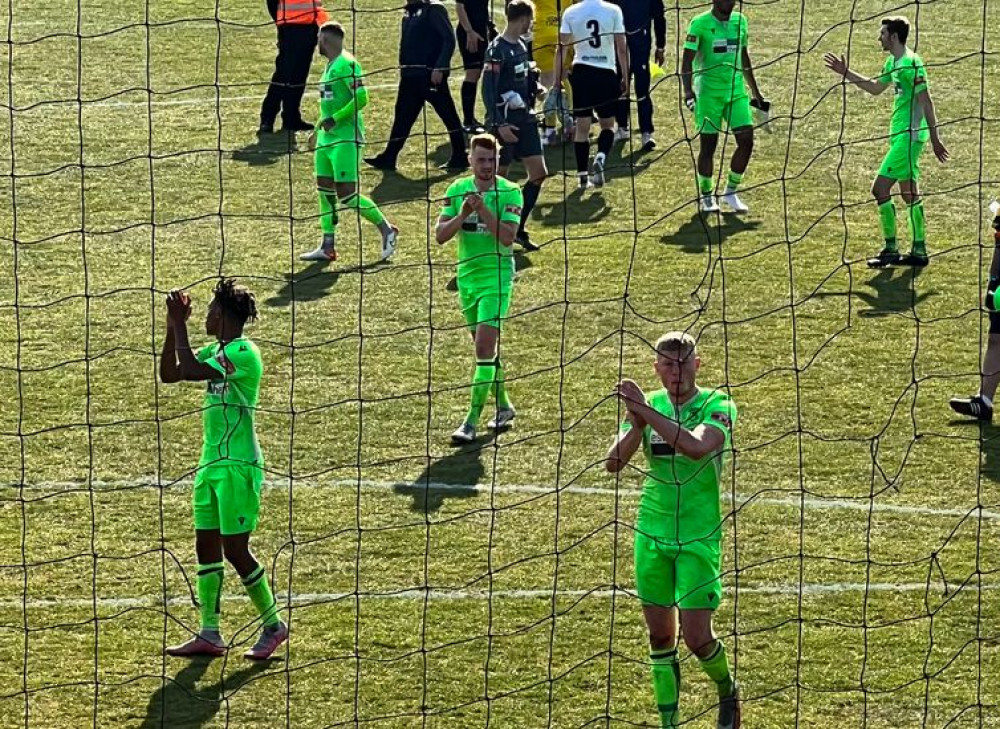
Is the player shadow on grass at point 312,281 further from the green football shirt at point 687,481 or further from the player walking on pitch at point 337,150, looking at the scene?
the green football shirt at point 687,481

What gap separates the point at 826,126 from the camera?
19844 millimetres

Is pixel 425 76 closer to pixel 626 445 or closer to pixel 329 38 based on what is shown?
pixel 329 38

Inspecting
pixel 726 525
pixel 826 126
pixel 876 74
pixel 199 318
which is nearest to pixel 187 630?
pixel 726 525

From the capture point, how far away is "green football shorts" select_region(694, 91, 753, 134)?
16609 millimetres

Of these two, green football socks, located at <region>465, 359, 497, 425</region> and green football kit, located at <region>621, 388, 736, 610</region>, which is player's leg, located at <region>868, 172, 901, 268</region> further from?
green football kit, located at <region>621, 388, 736, 610</region>

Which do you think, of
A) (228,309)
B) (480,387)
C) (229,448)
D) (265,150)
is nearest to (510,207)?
(480,387)

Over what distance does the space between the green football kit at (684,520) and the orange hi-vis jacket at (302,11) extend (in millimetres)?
11094

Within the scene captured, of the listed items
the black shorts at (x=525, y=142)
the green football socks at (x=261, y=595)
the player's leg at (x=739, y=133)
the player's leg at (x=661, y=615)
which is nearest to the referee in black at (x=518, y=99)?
the black shorts at (x=525, y=142)

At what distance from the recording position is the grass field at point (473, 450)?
9.55 meters

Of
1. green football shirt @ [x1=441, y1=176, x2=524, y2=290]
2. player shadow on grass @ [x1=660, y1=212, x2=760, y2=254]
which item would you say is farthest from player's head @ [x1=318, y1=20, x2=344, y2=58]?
green football shirt @ [x1=441, y1=176, x2=524, y2=290]

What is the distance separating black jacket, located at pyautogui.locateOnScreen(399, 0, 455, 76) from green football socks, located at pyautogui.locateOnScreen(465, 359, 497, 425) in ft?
20.7

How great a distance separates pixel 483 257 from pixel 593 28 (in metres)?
5.71

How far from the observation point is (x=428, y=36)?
59.7ft

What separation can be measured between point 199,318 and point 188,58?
7358mm
